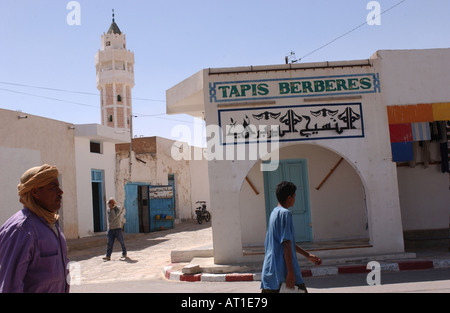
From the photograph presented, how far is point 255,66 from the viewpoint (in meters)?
9.63

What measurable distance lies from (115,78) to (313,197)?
37501 mm

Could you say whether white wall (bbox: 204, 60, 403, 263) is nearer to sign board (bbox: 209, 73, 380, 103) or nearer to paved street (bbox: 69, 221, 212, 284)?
sign board (bbox: 209, 73, 380, 103)

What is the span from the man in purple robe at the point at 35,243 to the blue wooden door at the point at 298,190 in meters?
8.89

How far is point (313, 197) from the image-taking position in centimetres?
1139

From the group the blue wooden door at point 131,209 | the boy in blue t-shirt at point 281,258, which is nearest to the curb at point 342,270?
the boy in blue t-shirt at point 281,258

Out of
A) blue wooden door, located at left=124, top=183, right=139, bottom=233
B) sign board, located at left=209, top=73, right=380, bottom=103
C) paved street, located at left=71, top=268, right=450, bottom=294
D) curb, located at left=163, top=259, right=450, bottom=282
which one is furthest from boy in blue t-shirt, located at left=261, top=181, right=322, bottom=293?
blue wooden door, located at left=124, top=183, right=139, bottom=233

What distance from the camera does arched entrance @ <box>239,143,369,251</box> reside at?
447 inches

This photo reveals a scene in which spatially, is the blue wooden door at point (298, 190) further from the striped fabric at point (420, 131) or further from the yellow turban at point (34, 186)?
the yellow turban at point (34, 186)

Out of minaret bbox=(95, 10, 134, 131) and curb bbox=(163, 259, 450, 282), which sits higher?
minaret bbox=(95, 10, 134, 131)

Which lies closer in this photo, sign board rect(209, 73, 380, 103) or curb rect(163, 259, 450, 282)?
curb rect(163, 259, 450, 282)

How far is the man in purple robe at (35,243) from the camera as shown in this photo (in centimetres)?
246

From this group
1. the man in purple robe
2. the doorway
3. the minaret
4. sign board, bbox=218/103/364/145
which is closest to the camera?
the man in purple robe
